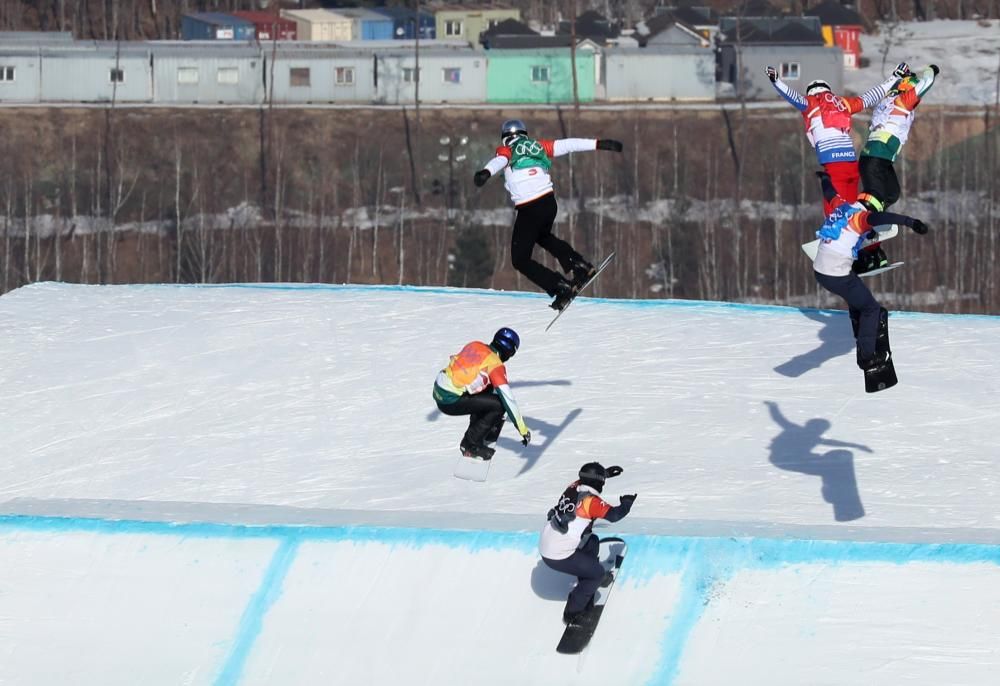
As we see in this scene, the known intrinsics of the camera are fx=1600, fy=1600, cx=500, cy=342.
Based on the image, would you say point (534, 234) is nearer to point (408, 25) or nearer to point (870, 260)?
point (870, 260)

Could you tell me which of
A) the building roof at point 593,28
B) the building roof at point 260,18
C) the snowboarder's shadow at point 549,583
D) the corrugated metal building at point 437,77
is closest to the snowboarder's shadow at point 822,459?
the snowboarder's shadow at point 549,583

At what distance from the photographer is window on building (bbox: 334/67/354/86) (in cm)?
5081

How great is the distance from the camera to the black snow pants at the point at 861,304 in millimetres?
11883

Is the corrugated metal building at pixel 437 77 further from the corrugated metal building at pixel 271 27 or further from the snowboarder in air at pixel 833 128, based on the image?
the snowboarder in air at pixel 833 128

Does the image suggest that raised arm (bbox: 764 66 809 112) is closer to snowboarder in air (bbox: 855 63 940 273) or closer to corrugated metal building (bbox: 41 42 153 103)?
snowboarder in air (bbox: 855 63 940 273)

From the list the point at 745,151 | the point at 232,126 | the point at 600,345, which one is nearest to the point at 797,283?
the point at 745,151

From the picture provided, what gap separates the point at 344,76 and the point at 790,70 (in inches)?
584

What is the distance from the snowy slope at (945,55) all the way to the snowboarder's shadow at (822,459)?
36.9m

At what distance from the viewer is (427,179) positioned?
44781 millimetres

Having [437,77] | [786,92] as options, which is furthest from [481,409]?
[437,77]

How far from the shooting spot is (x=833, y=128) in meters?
14.1

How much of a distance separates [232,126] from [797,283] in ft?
56.5

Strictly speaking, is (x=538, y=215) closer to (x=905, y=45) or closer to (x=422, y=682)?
(x=422, y=682)

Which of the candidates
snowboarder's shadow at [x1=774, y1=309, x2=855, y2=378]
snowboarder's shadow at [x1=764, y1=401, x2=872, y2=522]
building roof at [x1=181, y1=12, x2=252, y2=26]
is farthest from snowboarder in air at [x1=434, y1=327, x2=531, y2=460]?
building roof at [x1=181, y1=12, x2=252, y2=26]
